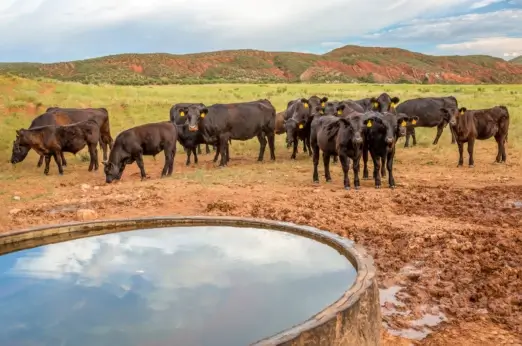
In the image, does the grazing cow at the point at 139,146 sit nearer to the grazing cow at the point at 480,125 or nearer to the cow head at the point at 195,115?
the cow head at the point at 195,115

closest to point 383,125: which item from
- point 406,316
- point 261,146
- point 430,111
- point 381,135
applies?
point 381,135

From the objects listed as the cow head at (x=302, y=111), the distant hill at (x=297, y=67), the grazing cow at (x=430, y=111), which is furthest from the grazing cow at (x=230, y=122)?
the distant hill at (x=297, y=67)

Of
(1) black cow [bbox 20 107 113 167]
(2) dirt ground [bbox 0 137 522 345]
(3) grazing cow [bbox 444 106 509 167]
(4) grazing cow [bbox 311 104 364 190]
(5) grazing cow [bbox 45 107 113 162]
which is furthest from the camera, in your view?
(5) grazing cow [bbox 45 107 113 162]

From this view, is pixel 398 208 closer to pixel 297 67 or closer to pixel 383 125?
pixel 383 125

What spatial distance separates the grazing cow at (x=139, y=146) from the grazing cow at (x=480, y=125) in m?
7.87

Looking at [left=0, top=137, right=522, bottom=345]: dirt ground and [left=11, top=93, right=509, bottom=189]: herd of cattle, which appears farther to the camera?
[left=11, top=93, right=509, bottom=189]: herd of cattle

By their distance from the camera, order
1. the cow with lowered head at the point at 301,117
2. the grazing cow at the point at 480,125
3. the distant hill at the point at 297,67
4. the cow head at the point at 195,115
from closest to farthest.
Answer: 1. the grazing cow at the point at 480,125
2. the cow head at the point at 195,115
3. the cow with lowered head at the point at 301,117
4. the distant hill at the point at 297,67

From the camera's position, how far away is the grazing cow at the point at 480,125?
589 inches

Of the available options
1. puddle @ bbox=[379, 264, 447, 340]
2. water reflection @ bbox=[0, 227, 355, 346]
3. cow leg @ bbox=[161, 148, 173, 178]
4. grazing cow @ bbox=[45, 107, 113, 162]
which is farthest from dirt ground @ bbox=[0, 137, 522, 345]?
water reflection @ bbox=[0, 227, 355, 346]

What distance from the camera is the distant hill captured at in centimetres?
10225

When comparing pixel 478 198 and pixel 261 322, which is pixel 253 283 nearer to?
pixel 261 322

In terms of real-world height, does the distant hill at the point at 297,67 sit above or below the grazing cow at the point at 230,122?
above

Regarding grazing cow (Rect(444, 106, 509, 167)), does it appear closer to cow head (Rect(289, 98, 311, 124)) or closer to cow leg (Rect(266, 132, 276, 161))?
cow head (Rect(289, 98, 311, 124))

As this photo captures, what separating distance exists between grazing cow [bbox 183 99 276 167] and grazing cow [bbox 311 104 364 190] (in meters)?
4.18
